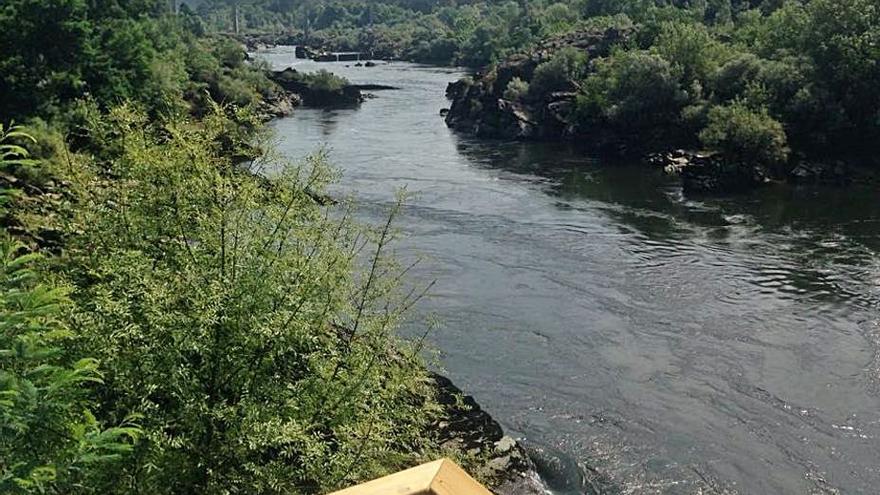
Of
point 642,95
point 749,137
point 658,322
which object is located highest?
point 642,95

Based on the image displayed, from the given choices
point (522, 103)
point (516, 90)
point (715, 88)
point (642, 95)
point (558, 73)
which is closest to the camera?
point (715, 88)

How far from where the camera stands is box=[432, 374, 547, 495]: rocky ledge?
1931 centimetres

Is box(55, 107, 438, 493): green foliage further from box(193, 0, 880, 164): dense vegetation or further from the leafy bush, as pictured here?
the leafy bush

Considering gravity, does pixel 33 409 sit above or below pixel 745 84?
below

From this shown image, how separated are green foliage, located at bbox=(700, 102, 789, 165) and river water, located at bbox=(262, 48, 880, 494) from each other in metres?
3.22

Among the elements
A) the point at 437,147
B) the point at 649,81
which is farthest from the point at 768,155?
the point at 437,147

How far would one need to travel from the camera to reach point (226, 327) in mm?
12844

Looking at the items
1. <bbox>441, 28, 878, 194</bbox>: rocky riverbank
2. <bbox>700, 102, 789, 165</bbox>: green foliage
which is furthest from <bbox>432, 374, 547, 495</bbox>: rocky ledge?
<bbox>700, 102, 789, 165</bbox>: green foliage

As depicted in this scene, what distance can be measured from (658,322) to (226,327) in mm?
20453

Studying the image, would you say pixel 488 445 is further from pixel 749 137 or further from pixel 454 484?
pixel 749 137

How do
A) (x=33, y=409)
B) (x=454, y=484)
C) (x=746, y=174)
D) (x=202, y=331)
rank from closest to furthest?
(x=454, y=484)
(x=33, y=409)
(x=202, y=331)
(x=746, y=174)

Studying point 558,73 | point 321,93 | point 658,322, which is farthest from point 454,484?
point 321,93

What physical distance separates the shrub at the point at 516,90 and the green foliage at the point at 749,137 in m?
25.6

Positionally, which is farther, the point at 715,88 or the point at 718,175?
the point at 715,88
